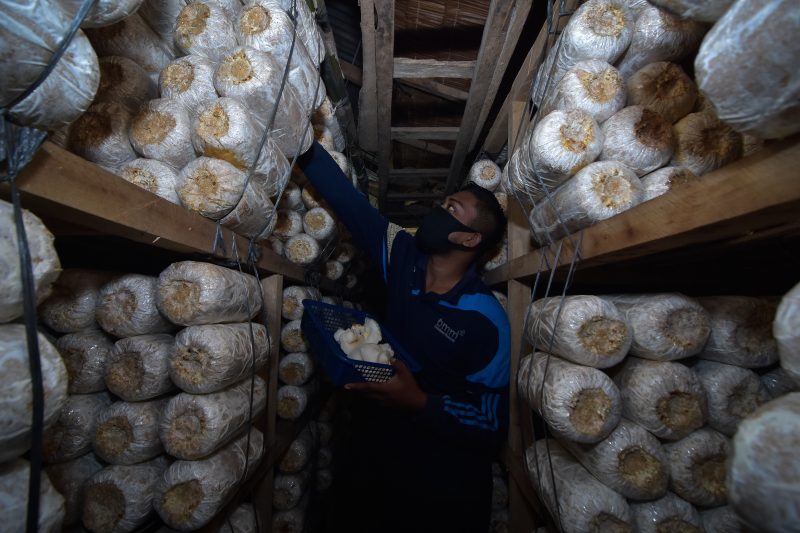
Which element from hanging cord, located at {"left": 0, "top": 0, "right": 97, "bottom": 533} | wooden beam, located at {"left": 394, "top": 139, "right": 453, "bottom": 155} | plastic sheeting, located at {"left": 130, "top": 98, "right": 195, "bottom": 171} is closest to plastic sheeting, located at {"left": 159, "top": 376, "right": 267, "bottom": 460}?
hanging cord, located at {"left": 0, "top": 0, "right": 97, "bottom": 533}

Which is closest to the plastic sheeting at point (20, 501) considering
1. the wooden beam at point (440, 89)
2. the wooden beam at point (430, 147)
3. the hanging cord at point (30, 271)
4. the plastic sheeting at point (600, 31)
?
the hanging cord at point (30, 271)

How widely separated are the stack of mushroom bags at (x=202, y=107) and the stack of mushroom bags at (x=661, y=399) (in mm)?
1340

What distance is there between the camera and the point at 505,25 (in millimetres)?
2221

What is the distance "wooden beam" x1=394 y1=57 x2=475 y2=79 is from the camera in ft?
8.68

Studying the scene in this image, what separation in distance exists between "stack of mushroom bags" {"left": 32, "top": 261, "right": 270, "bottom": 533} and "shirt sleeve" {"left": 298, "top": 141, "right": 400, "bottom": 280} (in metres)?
1.00

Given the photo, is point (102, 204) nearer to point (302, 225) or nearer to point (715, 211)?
point (715, 211)

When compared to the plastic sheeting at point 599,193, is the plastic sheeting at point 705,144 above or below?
above

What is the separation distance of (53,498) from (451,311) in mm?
1900

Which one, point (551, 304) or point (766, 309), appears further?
point (551, 304)

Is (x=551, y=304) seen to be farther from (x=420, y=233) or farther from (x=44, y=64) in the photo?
(x=44, y=64)

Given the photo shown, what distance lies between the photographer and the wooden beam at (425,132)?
11.5ft

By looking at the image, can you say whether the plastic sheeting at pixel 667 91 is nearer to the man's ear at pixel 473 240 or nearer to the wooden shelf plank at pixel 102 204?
the man's ear at pixel 473 240

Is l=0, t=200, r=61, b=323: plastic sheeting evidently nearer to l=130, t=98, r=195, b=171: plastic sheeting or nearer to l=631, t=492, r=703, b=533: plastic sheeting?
l=130, t=98, r=195, b=171: plastic sheeting

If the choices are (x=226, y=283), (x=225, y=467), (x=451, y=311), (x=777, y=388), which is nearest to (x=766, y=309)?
(x=777, y=388)
